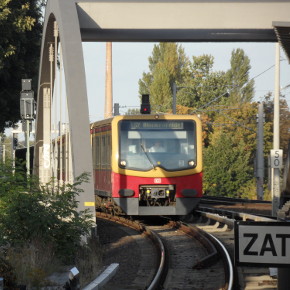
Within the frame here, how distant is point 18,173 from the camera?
45.7 ft

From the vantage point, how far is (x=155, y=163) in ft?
72.1

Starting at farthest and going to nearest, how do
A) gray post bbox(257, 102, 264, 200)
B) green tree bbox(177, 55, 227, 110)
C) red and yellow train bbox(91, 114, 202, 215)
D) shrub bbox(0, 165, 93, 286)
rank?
green tree bbox(177, 55, 227, 110), gray post bbox(257, 102, 264, 200), red and yellow train bbox(91, 114, 202, 215), shrub bbox(0, 165, 93, 286)

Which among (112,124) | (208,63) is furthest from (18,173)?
(208,63)

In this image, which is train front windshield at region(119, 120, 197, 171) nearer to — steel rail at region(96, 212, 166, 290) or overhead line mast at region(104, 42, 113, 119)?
steel rail at region(96, 212, 166, 290)

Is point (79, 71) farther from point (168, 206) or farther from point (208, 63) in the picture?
point (208, 63)

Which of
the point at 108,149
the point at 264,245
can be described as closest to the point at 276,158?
the point at 108,149

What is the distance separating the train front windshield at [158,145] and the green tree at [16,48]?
30.1 feet

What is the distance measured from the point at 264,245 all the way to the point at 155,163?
17948 millimetres

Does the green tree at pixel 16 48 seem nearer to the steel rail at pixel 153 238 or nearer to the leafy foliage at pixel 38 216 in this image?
the steel rail at pixel 153 238

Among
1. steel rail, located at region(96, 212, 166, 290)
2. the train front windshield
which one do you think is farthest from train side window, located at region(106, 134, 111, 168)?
steel rail, located at region(96, 212, 166, 290)

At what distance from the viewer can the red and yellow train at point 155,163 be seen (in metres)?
21.7

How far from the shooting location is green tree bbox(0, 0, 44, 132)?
2983cm

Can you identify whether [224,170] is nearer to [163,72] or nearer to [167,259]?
[163,72]

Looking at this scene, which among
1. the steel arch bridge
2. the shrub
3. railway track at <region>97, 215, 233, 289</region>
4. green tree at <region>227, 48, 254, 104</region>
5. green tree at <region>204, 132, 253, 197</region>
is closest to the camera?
railway track at <region>97, 215, 233, 289</region>
